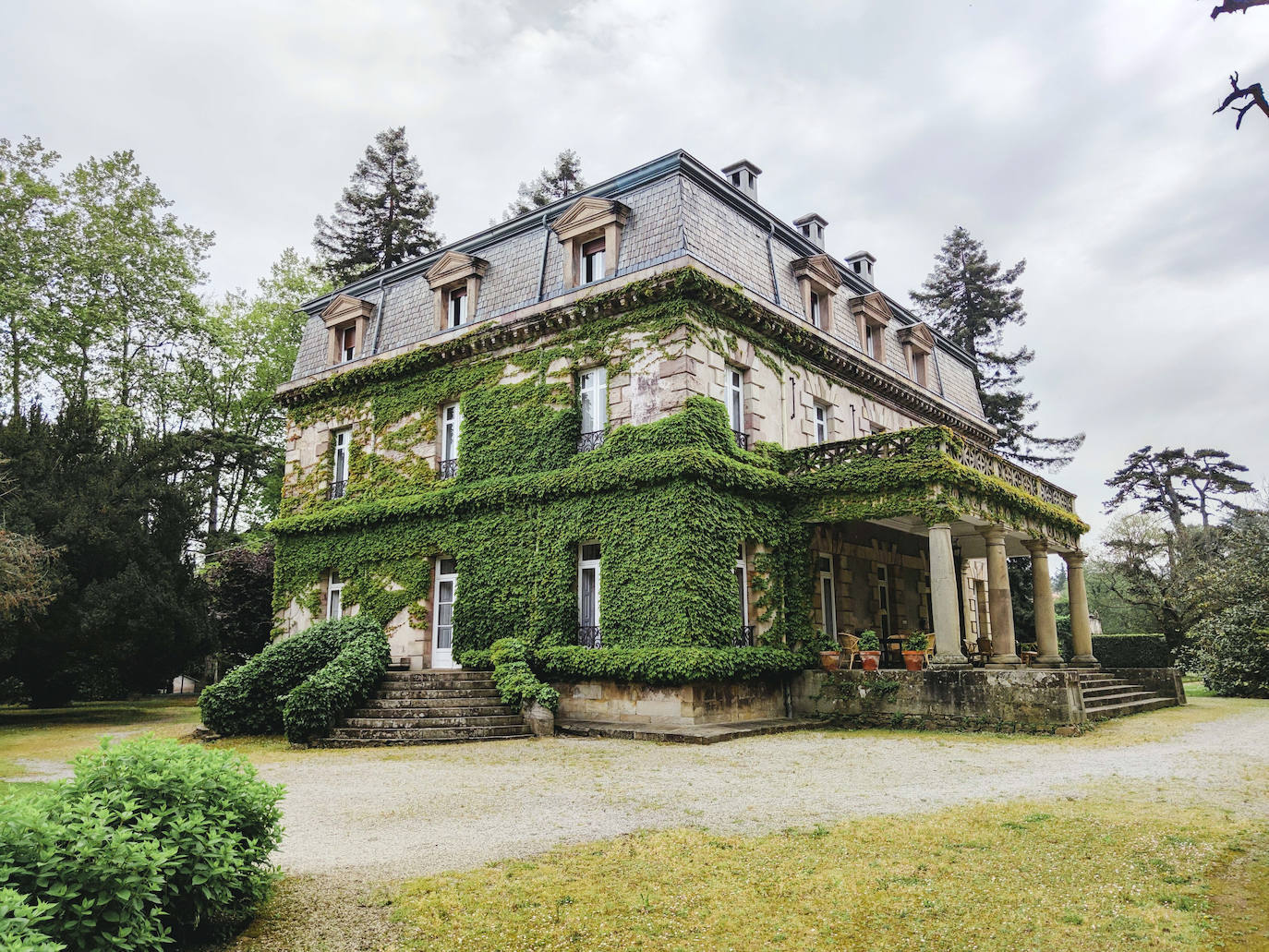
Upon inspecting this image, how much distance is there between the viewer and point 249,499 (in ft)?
116

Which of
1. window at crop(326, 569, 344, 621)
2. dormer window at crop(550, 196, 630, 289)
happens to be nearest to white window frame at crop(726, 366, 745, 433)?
dormer window at crop(550, 196, 630, 289)

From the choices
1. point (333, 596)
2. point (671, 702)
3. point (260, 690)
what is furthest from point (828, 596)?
point (333, 596)

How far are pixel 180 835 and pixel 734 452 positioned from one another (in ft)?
45.4

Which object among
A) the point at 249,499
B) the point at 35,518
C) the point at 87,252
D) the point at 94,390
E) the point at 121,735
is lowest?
the point at 121,735

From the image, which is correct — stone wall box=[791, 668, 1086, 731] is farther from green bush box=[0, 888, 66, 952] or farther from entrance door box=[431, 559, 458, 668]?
green bush box=[0, 888, 66, 952]

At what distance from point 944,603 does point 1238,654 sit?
45.2 ft

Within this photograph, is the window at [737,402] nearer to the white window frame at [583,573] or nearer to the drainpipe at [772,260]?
the drainpipe at [772,260]

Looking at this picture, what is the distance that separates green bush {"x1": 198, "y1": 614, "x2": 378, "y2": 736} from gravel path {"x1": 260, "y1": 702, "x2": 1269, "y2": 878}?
10.3 ft

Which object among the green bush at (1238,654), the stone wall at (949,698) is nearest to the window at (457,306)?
the stone wall at (949,698)

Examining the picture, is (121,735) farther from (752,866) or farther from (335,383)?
(752,866)

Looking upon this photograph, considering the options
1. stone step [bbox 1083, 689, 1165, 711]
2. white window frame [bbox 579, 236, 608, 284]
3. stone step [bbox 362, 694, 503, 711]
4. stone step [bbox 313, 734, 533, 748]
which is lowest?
stone step [bbox 313, 734, 533, 748]

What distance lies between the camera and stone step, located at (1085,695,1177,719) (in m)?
16.4

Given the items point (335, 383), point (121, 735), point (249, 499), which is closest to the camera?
point (121, 735)

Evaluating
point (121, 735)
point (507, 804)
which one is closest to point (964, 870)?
point (507, 804)
